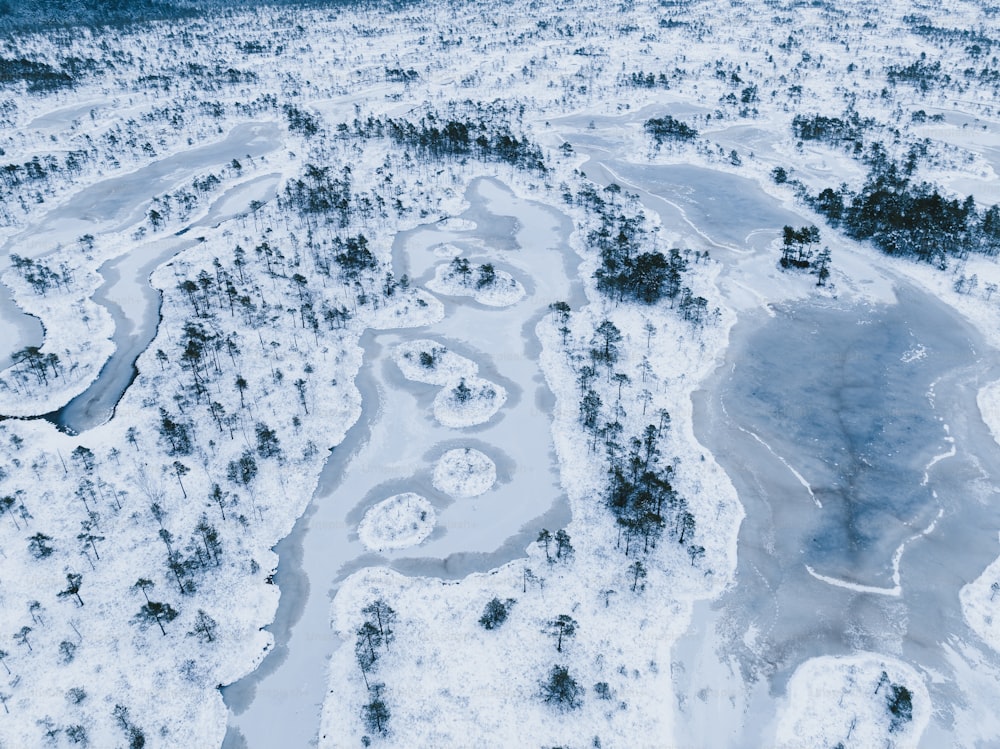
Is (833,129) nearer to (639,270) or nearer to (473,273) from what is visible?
(639,270)

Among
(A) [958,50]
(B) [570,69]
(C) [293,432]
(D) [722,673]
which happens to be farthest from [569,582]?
(A) [958,50]

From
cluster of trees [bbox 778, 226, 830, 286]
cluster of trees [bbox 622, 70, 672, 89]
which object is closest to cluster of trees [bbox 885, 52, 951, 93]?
cluster of trees [bbox 622, 70, 672, 89]

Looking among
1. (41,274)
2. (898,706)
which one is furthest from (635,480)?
(41,274)

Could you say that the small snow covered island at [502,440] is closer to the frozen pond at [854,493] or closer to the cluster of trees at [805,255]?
the frozen pond at [854,493]

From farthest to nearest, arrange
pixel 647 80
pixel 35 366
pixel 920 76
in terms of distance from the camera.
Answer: pixel 647 80, pixel 920 76, pixel 35 366

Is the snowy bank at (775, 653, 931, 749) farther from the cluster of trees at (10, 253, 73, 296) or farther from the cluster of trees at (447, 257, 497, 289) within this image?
the cluster of trees at (10, 253, 73, 296)

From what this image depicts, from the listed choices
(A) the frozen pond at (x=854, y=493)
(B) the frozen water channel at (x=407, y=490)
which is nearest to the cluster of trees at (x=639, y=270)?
(B) the frozen water channel at (x=407, y=490)
